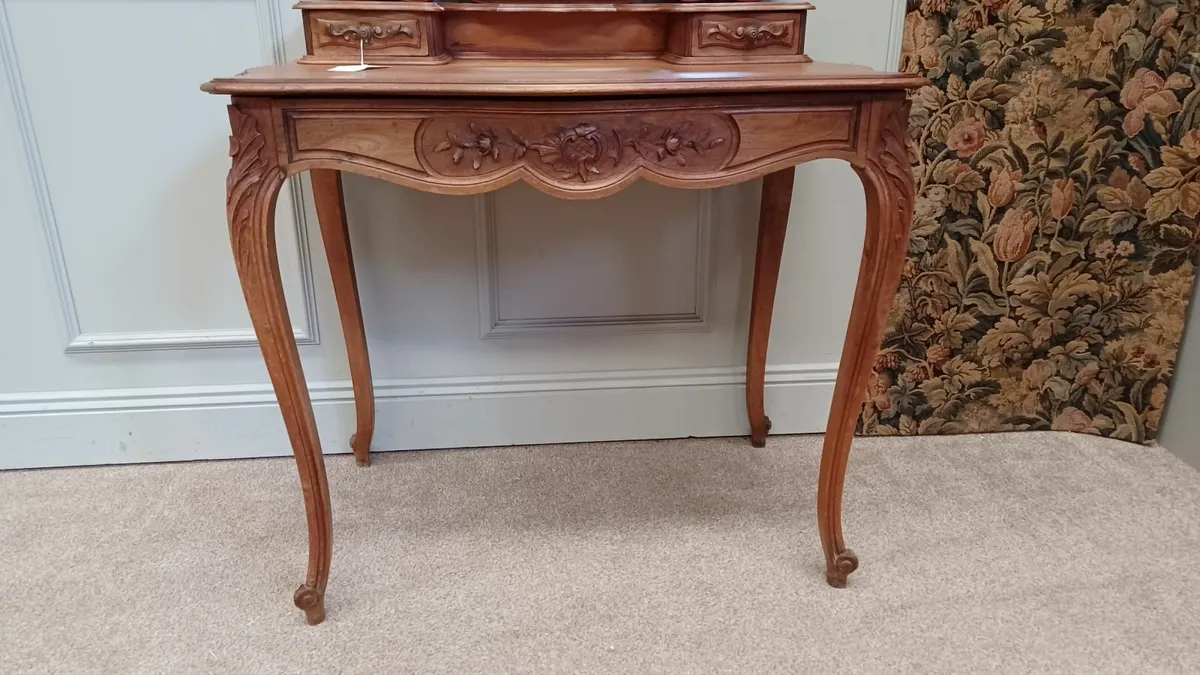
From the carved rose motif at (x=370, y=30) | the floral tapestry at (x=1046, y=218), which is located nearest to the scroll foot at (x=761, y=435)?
the floral tapestry at (x=1046, y=218)

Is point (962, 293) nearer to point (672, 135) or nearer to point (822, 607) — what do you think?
point (822, 607)

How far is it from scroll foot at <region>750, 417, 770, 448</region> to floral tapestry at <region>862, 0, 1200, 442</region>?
210 millimetres

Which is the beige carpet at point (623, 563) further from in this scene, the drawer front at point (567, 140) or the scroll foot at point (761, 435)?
the drawer front at point (567, 140)

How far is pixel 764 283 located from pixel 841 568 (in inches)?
20.8

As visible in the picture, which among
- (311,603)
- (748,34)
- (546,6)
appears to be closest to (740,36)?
(748,34)

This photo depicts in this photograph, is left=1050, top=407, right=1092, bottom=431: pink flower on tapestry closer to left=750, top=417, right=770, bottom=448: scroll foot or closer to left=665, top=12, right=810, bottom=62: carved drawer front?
left=750, top=417, right=770, bottom=448: scroll foot

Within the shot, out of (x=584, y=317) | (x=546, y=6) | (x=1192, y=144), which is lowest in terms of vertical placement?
(x=584, y=317)

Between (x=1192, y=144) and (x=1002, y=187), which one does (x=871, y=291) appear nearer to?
(x=1002, y=187)

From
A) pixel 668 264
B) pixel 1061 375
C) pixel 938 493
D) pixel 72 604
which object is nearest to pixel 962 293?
pixel 1061 375

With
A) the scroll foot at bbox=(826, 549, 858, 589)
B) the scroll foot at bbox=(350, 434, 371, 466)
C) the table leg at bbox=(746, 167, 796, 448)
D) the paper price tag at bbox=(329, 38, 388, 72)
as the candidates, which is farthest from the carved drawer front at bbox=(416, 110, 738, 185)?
the scroll foot at bbox=(350, 434, 371, 466)

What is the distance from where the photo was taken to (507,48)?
3.89 feet

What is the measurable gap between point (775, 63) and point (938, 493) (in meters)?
0.82

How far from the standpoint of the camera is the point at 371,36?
111 cm

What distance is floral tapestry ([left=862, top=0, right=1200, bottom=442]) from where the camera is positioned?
1.40m
